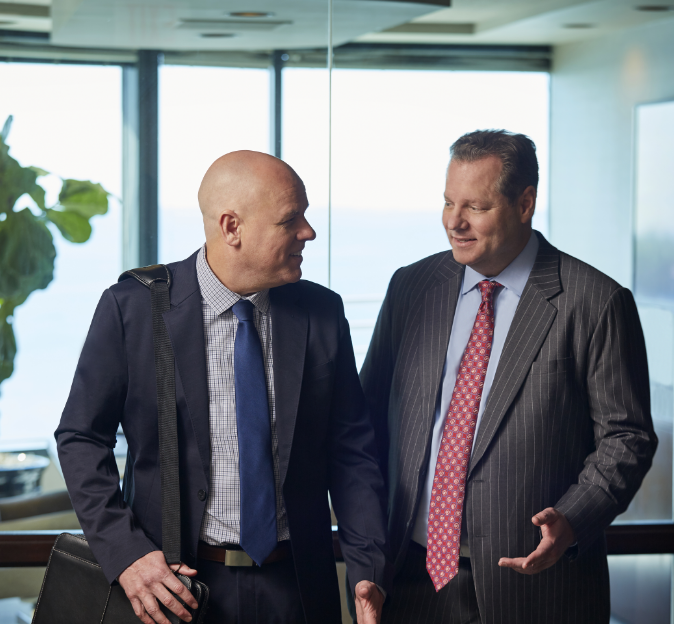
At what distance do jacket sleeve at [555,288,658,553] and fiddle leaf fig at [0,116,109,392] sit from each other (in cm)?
164

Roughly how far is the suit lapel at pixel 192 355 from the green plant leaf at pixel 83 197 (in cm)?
100

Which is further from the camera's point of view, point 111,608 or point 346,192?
point 346,192

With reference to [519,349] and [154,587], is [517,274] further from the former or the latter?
[154,587]

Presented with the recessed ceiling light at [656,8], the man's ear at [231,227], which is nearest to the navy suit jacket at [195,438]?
the man's ear at [231,227]

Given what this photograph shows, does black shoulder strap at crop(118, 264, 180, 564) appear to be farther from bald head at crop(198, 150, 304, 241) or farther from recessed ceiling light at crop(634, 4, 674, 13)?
recessed ceiling light at crop(634, 4, 674, 13)

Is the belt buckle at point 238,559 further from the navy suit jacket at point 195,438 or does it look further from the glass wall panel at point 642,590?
the glass wall panel at point 642,590

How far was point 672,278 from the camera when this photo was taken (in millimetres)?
2707

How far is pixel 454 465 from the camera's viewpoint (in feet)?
6.01

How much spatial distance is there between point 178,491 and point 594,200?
1.81 m

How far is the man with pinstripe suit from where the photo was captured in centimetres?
179

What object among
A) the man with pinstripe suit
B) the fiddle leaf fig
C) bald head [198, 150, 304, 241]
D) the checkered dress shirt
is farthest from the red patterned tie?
the fiddle leaf fig

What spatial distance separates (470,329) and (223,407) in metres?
0.65

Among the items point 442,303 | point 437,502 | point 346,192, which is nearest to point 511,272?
point 442,303

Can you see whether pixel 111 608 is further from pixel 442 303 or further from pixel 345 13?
pixel 345 13
